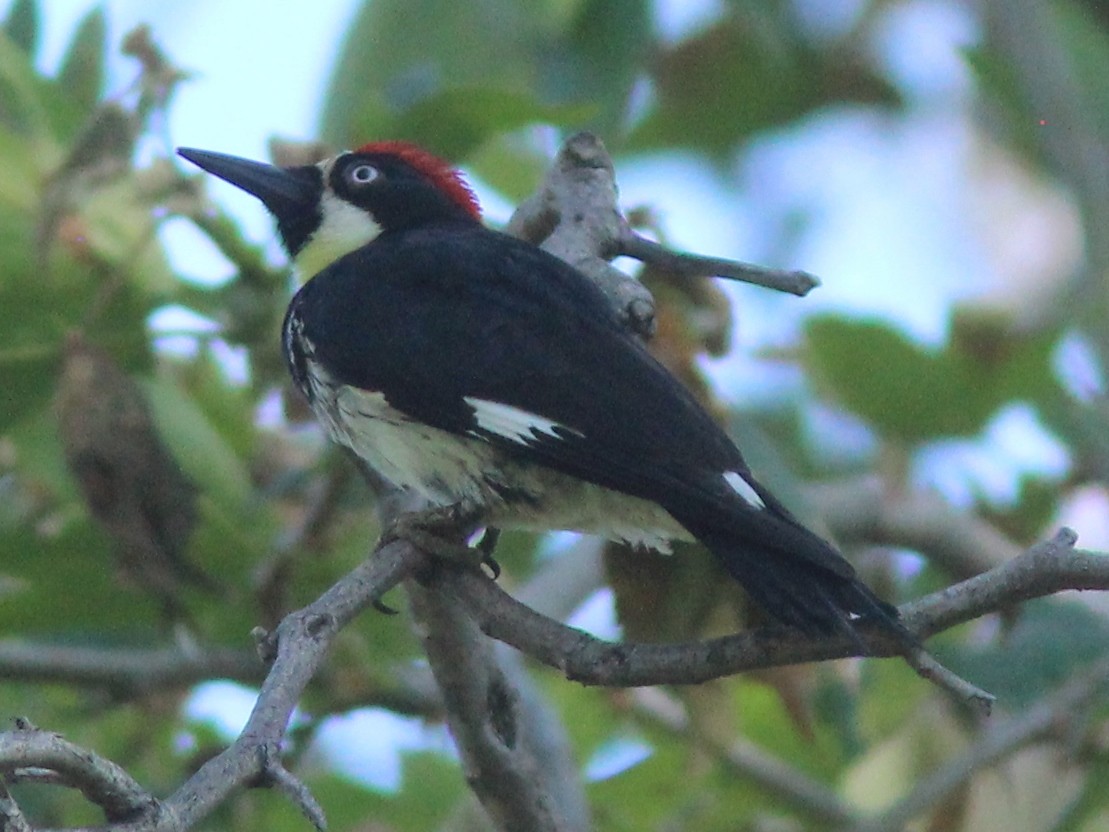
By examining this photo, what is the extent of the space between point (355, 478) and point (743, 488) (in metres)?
1.33

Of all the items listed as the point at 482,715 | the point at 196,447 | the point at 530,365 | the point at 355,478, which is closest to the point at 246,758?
the point at 482,715

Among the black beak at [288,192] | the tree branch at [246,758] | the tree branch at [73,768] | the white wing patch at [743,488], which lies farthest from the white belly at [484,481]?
the tree branch at [73,768]

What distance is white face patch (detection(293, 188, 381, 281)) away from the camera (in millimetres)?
3314

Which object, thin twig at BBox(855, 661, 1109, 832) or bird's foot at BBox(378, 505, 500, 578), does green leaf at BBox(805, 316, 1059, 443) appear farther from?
bird's foot at BBox(378, 505, 500, 578)

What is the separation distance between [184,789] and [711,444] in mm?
963

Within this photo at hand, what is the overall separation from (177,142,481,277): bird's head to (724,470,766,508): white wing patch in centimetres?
119

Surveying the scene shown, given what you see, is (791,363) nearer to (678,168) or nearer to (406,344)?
(406,344)

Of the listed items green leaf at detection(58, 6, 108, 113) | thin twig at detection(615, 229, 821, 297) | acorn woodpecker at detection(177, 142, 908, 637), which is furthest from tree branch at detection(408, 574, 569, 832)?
green leaf at detection(58, 6, 108, 113)

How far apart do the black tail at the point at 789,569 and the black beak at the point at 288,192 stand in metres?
1.39

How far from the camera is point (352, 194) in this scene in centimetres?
334

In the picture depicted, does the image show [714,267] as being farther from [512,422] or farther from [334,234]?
[334,234]

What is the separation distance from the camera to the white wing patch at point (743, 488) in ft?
7.33

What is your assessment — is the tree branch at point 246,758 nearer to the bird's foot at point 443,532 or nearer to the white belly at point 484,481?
the bird's foot at point 443,532

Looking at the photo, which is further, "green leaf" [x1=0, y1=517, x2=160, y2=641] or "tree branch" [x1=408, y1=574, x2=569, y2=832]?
"green leaf" [x1=0, y1=517, x2=160, y2=641]
